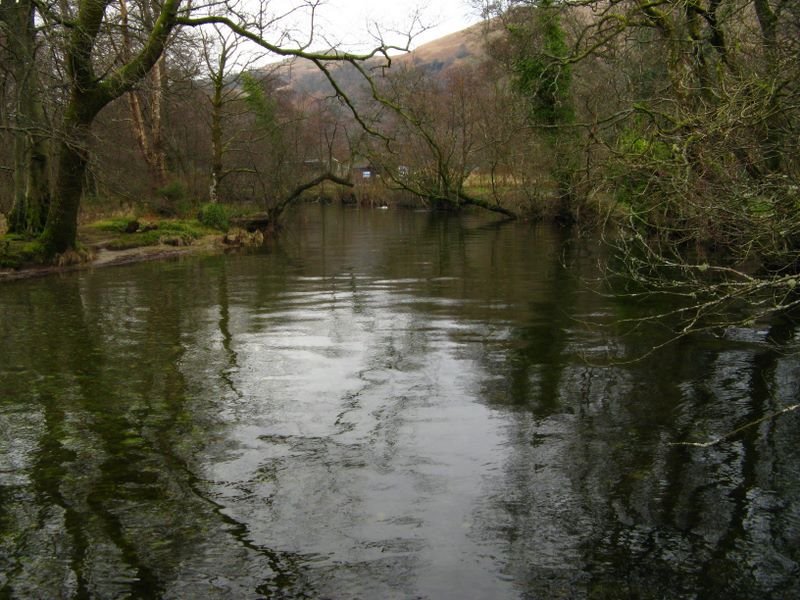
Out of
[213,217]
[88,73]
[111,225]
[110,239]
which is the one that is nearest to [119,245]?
[110,239]

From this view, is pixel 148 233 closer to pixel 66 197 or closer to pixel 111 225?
pixel 111 225

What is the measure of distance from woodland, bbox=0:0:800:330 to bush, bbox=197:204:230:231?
0.21m

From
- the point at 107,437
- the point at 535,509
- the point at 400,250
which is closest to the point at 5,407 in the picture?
the point at 107,437

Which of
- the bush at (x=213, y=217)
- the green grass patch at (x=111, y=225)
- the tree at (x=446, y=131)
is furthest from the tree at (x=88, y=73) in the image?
the tree at (x=446, y=131)

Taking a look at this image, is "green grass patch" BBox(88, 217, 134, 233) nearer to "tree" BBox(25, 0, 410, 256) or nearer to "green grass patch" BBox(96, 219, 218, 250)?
"green grass patch" BBox(96, 219, 218, 250)

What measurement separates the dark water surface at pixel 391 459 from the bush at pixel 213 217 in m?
16.5

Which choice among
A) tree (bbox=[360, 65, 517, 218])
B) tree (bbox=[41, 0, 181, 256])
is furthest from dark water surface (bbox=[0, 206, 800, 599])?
tree (bbox=[360, 65, 517, 218])

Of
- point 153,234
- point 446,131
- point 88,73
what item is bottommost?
point 153,234

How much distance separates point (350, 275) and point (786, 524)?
15.3m

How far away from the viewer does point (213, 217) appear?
30172mm

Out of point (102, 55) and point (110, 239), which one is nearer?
point (102, 55)

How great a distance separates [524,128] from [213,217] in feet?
41.2

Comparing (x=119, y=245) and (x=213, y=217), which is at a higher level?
(x=213, y=217)

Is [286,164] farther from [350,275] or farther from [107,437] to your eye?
[107,437]
